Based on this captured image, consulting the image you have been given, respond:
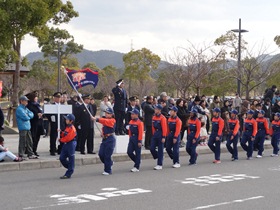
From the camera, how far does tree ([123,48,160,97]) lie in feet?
145

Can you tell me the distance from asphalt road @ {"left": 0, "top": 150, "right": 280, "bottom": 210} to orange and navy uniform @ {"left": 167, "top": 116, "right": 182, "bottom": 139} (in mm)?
946

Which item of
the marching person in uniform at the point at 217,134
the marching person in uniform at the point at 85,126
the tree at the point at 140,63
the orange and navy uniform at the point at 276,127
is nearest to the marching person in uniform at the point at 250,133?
the orange and navy uniform at the point at 276,127

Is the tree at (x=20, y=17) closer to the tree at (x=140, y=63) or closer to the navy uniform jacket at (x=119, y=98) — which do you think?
the navy uniform jacket at (x=119, y=98)

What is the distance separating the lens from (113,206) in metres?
7.98

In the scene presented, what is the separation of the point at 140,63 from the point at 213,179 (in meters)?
34.5

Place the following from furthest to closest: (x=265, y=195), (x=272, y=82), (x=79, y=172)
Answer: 1. (x=272, y=82)
2. (x=79, y=172)
3. (x=265, y=195)

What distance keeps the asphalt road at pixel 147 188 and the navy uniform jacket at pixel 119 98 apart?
2.93 metres

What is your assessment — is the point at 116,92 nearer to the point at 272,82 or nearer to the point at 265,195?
the point at 265,195

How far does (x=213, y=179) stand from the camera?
36.2 feet

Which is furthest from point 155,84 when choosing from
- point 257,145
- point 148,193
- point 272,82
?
point 148,193

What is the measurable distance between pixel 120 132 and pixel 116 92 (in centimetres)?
134

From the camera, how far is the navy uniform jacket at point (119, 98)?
1566 centimetres

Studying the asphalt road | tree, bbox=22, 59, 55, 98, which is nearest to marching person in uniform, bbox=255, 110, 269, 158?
the asphalt road

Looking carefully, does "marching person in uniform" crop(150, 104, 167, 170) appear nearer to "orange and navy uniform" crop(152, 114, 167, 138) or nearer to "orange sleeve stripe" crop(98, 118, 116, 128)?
"orange and navy uniform" crop(152, 114, 167, 138)
